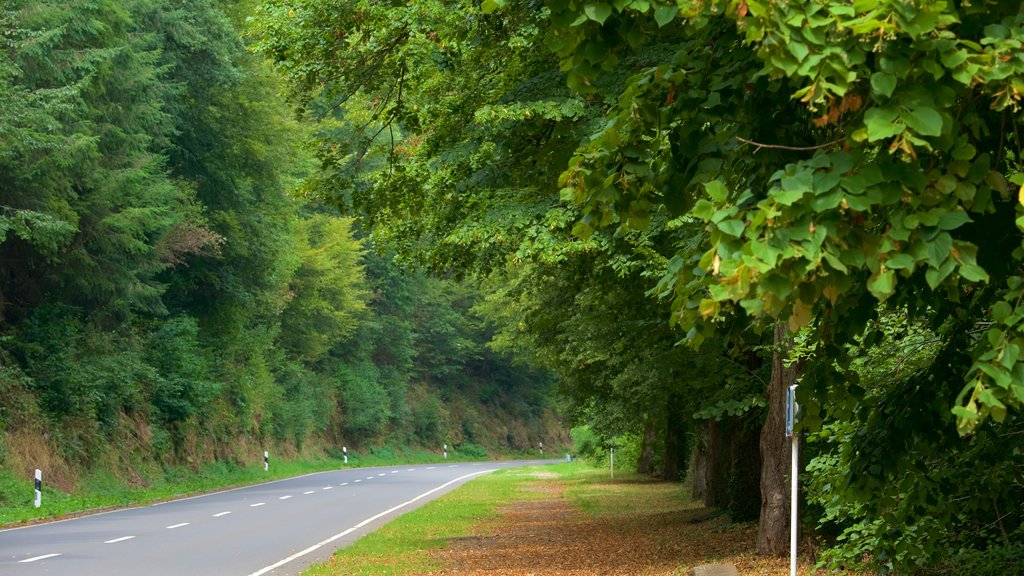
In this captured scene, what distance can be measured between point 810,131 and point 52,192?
26.6m

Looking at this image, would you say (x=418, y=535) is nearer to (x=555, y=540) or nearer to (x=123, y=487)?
(x=555, y=540)

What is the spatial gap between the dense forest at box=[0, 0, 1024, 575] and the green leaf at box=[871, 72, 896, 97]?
0.02 meters

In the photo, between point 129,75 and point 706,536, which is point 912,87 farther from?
point 129,75

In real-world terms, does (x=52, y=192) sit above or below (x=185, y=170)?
below

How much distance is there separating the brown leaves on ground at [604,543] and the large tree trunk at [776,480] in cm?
35

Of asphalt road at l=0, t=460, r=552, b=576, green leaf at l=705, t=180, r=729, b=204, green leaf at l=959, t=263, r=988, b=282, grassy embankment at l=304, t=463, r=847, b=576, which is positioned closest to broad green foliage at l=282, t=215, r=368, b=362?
asphalt road at l=0, t=460, r=552, b=576

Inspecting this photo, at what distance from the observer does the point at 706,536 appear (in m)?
18.2

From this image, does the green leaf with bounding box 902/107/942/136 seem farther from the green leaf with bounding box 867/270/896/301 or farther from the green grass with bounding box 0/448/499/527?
the green grass with bounding box 0/448/499/527

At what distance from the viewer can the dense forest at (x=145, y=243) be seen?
90.4ft

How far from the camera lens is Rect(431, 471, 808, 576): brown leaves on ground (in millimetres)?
14734

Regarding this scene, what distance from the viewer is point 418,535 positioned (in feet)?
65.2

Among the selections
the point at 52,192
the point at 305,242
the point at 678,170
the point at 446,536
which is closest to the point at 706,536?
the point at 446,536

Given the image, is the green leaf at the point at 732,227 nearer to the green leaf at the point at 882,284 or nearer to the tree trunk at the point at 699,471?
the green leaf at the point at 882,284

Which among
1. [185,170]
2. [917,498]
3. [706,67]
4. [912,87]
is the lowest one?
[917,498]
